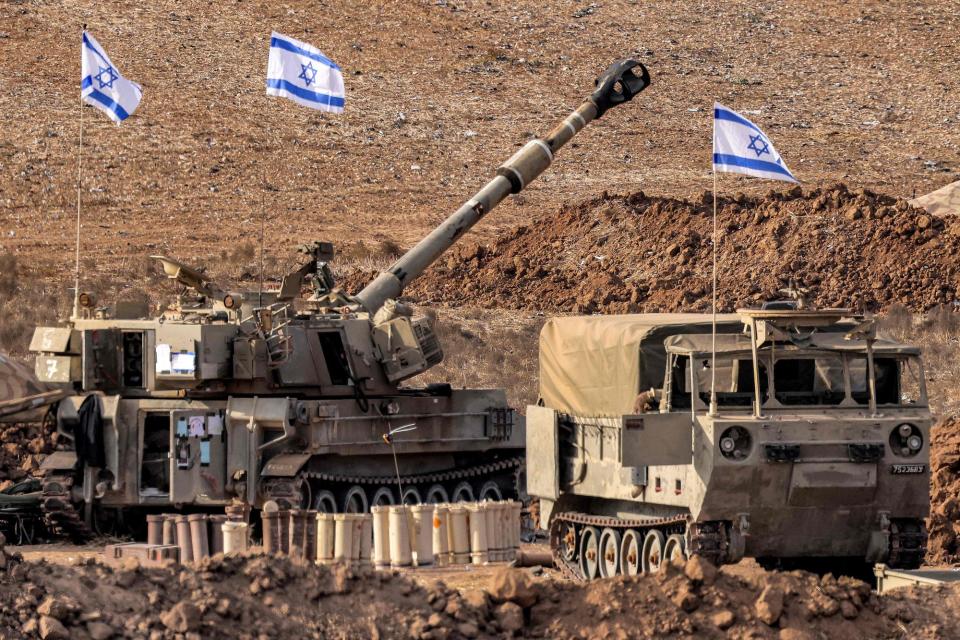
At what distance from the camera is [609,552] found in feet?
59.1

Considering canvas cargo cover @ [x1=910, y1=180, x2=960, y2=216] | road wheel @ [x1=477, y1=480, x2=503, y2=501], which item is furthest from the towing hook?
canvas cargo cover @ [x1=910, y1=180, x2=960, y2=216]

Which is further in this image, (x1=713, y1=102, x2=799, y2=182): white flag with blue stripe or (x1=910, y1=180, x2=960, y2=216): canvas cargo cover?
(x1=910, y1=180, x2=960, y2=216): canvas cargo cover

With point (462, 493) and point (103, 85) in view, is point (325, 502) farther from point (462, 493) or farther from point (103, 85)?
point (103, 85)

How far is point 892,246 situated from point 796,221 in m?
1.82

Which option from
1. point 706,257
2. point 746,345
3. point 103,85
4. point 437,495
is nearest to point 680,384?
point 746,345

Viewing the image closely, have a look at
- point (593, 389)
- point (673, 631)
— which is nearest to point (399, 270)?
point (593, 389)

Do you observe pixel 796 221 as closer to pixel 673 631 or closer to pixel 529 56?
pixel 529 56

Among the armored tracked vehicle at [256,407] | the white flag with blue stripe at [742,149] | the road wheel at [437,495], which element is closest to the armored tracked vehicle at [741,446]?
the white flag with blue stripe at [742,149]

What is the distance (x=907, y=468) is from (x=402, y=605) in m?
4.80

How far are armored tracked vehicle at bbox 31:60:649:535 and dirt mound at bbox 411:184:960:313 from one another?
42.8 feet

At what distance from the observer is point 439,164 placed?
50.1 m

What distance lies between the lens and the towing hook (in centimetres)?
2522

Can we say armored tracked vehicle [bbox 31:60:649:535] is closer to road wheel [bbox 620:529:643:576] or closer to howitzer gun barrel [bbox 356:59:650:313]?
howitzer gun barrel [bbox 356:59:650:313]

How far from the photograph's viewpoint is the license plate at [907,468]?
16.7 m
